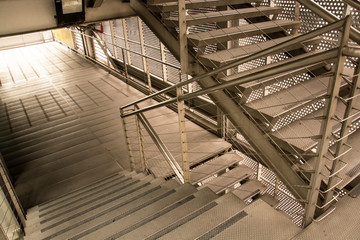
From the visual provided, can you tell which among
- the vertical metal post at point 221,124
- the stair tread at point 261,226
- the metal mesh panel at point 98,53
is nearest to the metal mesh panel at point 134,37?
the metal mesh panel at point 98,53

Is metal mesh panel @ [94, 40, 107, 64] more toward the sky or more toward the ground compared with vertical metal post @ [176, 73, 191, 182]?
more toward the ground

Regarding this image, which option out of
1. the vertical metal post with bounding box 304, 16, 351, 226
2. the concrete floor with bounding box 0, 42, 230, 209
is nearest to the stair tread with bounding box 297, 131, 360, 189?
the vertical metal post with bounding box 304, 16, 351, 226

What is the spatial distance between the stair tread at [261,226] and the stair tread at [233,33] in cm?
153

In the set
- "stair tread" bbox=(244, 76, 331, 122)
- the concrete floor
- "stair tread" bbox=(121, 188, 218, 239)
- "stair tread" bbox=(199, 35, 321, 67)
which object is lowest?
the concrete floor

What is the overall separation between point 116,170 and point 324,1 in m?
3.34

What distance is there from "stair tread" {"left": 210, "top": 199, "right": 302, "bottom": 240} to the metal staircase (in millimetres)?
127

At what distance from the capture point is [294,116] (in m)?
3.56

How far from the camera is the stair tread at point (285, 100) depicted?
2.02 m

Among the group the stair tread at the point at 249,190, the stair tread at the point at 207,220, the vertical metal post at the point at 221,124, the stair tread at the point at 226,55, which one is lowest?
the stair tread at the point at 249,190

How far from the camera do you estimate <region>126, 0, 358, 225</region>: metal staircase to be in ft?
4.42

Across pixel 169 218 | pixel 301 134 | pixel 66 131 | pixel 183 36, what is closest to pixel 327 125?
pixel 301 134

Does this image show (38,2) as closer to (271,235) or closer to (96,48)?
(271,235)

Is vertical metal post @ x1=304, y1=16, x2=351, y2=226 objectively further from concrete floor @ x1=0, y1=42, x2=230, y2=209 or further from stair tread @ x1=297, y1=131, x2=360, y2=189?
concrete floor @ x1=0, y1=42, x2=230, y2=209

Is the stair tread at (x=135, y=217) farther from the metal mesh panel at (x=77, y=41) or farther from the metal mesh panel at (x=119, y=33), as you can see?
the metal mesh panel at (x=77, y=41)
